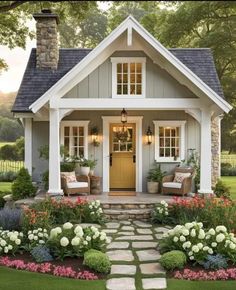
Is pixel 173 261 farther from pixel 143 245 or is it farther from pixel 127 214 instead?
pixel 127 214

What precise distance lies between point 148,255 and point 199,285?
5.47 feet

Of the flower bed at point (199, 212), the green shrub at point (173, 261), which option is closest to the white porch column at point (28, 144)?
the flower bed at point (199, 212)

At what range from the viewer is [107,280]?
6723mm

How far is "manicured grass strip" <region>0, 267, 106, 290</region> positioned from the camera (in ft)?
20.8

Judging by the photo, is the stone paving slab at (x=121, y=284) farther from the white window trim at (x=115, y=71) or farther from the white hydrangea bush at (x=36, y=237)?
the white window trim at (x=115, y=71)

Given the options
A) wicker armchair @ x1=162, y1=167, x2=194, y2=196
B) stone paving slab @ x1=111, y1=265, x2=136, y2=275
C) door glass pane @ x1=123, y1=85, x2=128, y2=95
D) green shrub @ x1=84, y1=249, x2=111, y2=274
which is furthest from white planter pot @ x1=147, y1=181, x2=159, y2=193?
green shrub @ x1=84, y1=249, x2=111, y2=274

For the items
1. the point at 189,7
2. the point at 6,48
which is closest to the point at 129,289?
the point at 6,48

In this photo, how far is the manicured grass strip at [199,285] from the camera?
250 inches

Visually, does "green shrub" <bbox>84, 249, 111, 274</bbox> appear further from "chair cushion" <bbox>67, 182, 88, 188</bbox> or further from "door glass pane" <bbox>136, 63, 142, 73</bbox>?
"door glass pane" <bbox>136, 63, 142, 73</bbox>

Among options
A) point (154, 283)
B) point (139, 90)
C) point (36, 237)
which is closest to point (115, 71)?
point (139, 90)

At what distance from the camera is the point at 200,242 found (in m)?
7.55

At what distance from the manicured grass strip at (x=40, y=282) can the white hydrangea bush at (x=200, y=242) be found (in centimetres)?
167

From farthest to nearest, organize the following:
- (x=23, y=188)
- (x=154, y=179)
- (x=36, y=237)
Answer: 1. (x=154, y=179)
2. (x=23, y=188)
3. (x=36, y=237)

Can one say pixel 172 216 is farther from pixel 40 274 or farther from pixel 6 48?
pixel 6 48
